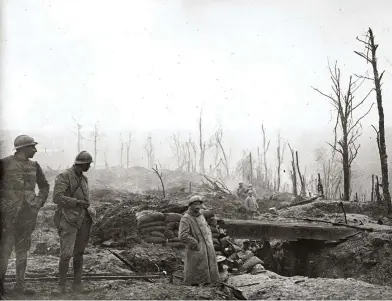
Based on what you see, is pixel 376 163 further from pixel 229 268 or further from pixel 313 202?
pixel 229 268

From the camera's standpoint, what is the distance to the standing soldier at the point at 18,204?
4.71m

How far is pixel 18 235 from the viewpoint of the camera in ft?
15.9

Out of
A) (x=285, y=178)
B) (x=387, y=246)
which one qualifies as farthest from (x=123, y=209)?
(x=285, y=178)

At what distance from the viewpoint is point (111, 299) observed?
4785mm

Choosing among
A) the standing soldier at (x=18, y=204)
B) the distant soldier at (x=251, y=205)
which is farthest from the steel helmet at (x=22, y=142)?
A: the distant soldier at (x=251, y=205)

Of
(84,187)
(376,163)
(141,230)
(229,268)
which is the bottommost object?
(229,268)

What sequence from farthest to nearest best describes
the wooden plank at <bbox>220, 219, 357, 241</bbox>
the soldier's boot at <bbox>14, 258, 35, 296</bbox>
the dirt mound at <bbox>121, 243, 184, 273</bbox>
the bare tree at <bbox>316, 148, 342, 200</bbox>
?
the bare tree at <bbox>316, 148, 342, 200</bbox>
the wooden plank at <bbox>220, 219, 357, 241</bbox>
the dirt mound at <bbox>121, 243, 184, 273</bbox>
the soldier's boot at <bbox>14, 258, 35, 296</bbox>

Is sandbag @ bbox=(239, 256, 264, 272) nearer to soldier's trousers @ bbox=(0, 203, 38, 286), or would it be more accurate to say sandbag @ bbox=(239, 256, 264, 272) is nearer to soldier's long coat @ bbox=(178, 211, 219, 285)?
soldier's long coat @ bbox=(178, 211, 219, 285)

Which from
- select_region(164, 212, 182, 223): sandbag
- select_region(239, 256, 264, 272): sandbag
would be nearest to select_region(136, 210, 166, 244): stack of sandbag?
select_region(164, 212, 182, 223): sandbag

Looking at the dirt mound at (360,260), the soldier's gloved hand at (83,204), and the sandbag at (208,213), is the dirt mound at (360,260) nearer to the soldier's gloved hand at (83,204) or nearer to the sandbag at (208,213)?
the sandbag at (208,213)

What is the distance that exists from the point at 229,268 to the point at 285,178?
4193 inches

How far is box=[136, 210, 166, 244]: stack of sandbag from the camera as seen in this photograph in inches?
369

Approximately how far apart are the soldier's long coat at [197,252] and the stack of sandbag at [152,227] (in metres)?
3.16

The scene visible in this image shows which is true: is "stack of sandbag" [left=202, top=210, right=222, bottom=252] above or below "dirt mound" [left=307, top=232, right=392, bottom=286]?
above
